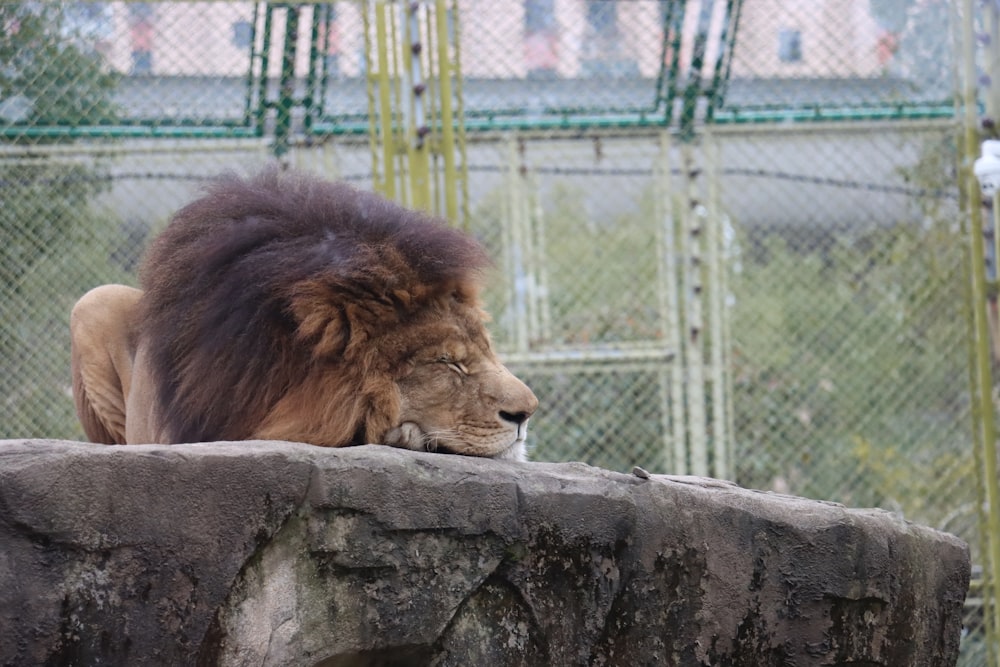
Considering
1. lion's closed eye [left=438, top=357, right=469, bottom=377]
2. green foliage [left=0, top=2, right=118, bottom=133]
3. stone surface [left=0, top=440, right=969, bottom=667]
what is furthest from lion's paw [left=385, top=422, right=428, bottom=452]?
green foliage [left=0, top=2, right=118, bottom=133]

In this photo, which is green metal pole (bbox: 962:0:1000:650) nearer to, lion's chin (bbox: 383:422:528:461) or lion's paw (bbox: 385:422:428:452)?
lion's chin (bbox: 383:422:528:461)

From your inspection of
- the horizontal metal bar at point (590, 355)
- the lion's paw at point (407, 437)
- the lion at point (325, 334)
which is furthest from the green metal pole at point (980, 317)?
the lion's paw at point (407, 437)

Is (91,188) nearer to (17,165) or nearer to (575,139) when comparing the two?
(17,165)

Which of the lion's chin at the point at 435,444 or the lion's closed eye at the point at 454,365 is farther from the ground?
the lion's closed eye at the point at 454,365

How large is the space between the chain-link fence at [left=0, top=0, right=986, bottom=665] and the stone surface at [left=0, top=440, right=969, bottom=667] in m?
2.71

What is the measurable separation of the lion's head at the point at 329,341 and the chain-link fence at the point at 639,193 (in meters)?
2.25

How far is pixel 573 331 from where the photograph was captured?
204 inches

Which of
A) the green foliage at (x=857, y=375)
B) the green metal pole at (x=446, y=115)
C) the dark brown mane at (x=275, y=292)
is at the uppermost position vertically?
the green metal pole at (x=446, y=115)

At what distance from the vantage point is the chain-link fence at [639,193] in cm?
490

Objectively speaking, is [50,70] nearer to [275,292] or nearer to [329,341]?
[275,292]

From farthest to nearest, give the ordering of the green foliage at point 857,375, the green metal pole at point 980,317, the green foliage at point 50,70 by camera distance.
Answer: the green foliage at point 857,375, the green foliage at point 50,70, the green metal pole at point 980,317

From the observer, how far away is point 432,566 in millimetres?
1998

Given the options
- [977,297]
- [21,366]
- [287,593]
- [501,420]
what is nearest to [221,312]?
[501,420]

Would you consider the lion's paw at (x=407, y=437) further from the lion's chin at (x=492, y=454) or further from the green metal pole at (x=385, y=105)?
the green metal pole at (x=385, y=105)
